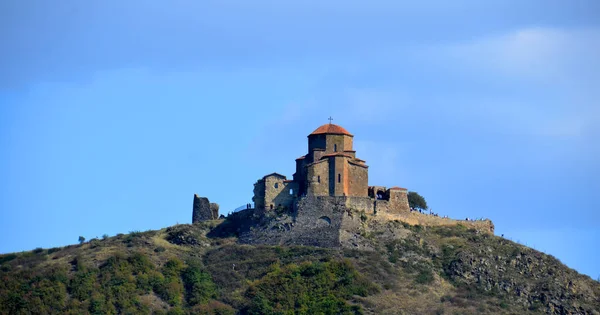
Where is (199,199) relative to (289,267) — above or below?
above

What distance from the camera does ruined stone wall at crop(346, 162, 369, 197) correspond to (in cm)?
10488

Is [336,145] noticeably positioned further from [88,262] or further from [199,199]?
[88,262]

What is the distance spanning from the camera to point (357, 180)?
105250 millimetres

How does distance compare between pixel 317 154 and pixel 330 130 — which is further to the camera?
pixel 330 130

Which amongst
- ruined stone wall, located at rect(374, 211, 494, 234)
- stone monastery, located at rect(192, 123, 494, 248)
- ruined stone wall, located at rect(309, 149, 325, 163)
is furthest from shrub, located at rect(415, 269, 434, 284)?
ruined stone wall, located at rect(309, 149, 325, 163)

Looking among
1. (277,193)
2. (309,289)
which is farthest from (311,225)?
(309,289)

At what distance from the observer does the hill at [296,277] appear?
95000 mm

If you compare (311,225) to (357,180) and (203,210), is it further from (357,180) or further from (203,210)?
(203,210)

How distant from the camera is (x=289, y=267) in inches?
3878

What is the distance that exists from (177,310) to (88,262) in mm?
8408

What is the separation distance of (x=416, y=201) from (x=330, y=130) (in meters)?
13.9

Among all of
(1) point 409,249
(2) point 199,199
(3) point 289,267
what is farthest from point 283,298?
(2) point 199,199

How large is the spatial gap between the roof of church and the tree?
12164 mm

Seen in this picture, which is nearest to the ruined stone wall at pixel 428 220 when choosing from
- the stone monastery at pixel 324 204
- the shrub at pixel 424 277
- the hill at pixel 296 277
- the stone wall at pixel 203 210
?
the stone monastery at pixel 324 204
